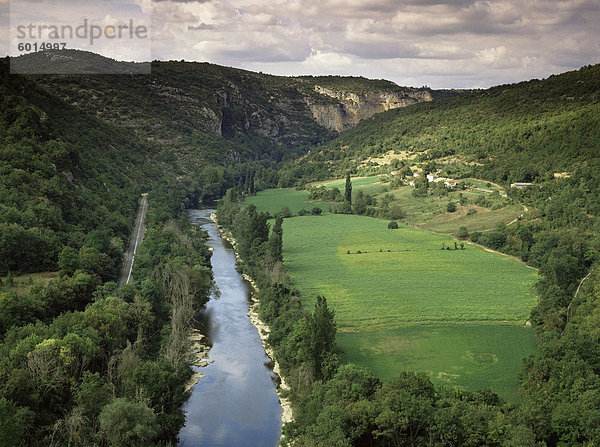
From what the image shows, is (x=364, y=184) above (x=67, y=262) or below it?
above

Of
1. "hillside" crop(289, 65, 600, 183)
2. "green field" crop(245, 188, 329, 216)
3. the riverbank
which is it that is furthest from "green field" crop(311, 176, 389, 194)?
the riverbank

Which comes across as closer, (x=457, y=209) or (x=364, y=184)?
(x=457, y=209)

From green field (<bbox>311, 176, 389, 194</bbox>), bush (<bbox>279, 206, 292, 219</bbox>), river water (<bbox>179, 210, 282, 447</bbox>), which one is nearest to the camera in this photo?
river water (<bbox>179, 210, 282, 447</bbox>)

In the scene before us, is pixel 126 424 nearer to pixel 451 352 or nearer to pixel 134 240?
pixel 451 352

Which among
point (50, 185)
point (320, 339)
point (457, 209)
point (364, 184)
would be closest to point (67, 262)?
point (50, 185)

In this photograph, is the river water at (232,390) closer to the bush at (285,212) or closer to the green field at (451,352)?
the green field at (451,352)

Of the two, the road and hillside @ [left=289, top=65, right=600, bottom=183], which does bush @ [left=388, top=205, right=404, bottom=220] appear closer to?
hillside @ [left=289, top=65, right=600, bottom=183]

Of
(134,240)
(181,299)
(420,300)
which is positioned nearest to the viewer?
(181,299)
